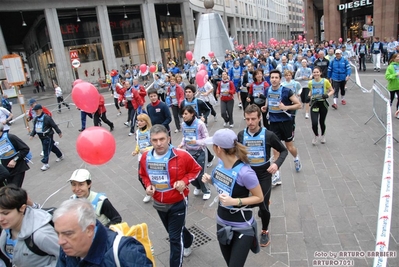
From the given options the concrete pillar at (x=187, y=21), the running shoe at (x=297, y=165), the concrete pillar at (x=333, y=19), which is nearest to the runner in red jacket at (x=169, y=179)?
the running shoe at (x=297, y=165)

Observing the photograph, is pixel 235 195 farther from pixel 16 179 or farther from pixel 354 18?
pixel 354 18

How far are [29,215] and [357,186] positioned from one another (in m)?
5.37

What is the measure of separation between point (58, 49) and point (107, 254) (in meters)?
30.0

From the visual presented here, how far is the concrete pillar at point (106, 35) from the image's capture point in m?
29.3

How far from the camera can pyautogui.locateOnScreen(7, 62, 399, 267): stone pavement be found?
427 centimetres

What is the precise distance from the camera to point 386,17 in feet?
89.1

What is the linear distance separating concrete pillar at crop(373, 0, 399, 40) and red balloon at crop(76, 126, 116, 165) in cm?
3000

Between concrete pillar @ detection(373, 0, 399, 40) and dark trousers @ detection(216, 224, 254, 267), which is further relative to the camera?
concrete pillar @ detection(373, 0, 399, 40)

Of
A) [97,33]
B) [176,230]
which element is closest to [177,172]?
[176,230]

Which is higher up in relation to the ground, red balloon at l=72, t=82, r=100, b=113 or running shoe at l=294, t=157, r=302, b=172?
red balloon at l=72, t=82, r=100, b=113

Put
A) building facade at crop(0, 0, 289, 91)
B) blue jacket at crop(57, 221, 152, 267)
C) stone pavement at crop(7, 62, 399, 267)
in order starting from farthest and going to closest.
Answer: building facade at crop(0, 0, 289, 91) → stone pavement at crop(7, 62, 399, 267) → blue jacket at crop(57, 221, 152, 267)

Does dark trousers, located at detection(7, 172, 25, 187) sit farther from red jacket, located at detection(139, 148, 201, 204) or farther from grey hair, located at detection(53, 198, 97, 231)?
grey hair, located at detection(53, 198, 97, 231)

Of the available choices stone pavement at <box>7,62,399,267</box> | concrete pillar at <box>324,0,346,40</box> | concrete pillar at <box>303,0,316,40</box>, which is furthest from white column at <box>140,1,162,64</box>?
stone pavement at <box>7,62,399,267</box>

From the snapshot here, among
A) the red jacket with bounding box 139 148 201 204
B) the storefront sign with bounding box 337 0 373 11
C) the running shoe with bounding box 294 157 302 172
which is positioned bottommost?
the running shoe with bounding box 294 157 302 172
